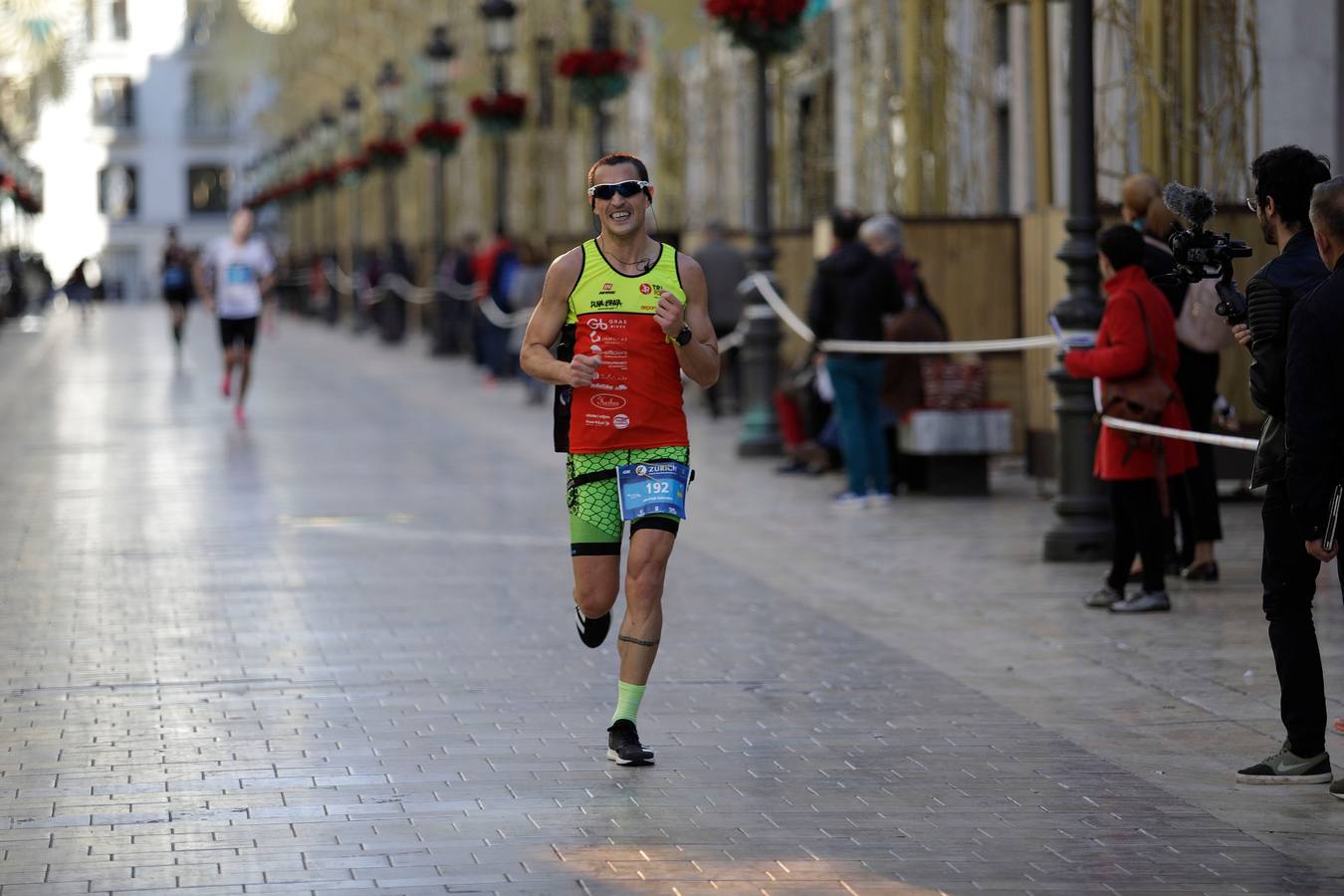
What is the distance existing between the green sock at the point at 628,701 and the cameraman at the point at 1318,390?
6.83 ft

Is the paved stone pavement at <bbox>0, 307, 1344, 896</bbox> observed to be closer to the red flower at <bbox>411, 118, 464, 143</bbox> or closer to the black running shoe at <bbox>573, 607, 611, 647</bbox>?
the black running shoe at <bbox>573, 607, 611, 647</bbox>

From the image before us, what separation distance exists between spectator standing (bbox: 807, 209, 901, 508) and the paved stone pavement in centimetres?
38

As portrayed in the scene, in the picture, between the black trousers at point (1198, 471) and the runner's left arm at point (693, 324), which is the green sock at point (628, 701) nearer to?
the runner's left arm at point (693, 324)

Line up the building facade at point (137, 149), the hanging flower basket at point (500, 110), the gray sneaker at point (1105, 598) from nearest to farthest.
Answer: the gray sneaker at point (1105, 598), the hanging flower basket at point (500, 110), the building facade at point (137, 149)

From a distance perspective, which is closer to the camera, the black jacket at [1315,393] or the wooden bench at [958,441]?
the black jacket at [1315,393]

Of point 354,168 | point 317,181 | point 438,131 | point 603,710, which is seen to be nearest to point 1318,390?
point 603,710

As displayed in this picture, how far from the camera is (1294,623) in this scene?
740 centimetres

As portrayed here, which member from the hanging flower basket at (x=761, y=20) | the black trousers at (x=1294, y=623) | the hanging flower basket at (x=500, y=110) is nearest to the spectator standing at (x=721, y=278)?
the hanging flower basket at (x=761, y=20)

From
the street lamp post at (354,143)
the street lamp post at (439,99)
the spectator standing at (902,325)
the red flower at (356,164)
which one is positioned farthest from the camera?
the red flower at (356,164)

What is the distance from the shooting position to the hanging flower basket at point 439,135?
1570 inches

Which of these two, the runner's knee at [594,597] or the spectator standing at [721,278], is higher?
the spectator standing at [721,278]

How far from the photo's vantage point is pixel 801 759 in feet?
25.7

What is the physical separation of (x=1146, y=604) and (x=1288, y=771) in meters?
3.57

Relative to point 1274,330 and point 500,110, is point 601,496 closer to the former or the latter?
point 1274,330
